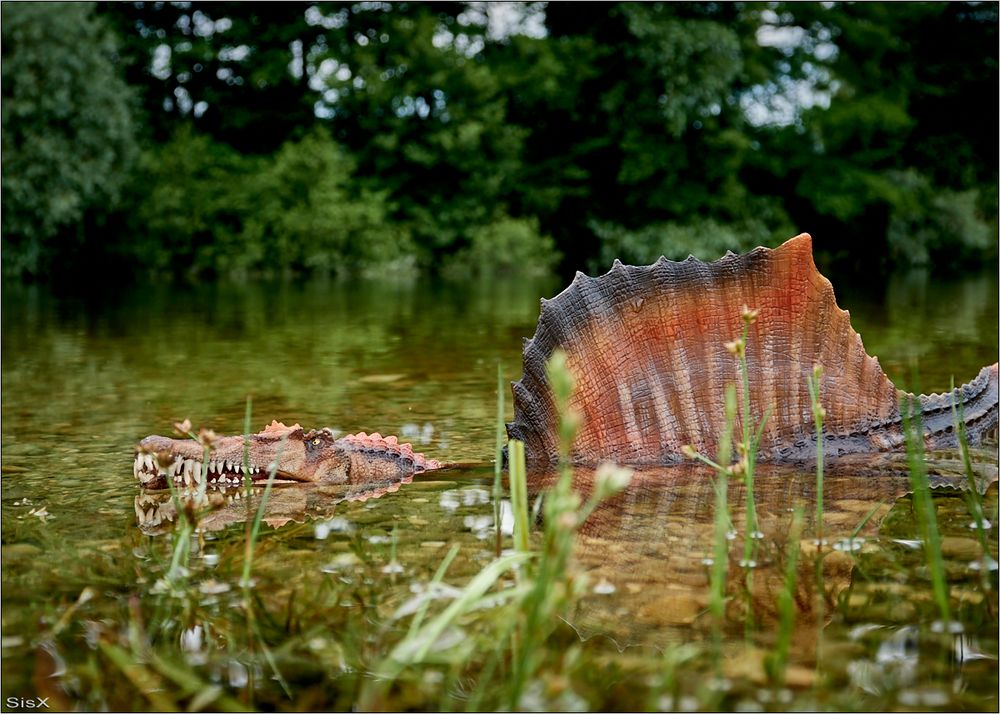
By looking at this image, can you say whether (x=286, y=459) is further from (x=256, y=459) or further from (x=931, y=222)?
(x=931, y=222)

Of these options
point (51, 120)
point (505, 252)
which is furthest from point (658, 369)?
point (505, 252)

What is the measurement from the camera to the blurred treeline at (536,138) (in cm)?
2870

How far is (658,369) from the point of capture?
12.7 ft

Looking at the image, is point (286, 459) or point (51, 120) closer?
point (286, 459)

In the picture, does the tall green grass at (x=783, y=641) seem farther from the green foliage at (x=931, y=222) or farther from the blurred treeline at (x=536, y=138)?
the green foliage at (x=931, y=222)

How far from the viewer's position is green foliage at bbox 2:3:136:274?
75.3 ft

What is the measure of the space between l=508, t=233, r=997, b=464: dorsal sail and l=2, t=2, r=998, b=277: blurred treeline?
2385 centimetres

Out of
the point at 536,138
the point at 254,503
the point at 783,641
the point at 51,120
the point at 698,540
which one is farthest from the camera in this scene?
the point at 536,138

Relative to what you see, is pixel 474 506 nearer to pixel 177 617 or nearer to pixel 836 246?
pixel 177 617

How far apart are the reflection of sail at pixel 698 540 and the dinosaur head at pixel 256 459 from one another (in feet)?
2.43

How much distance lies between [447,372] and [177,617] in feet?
16.4

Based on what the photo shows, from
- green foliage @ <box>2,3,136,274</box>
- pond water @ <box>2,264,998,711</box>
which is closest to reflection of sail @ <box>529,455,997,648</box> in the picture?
pond water @ <box>2,264,998,711</box>

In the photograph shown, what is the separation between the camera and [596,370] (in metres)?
3.78

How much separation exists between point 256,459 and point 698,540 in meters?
1.57
